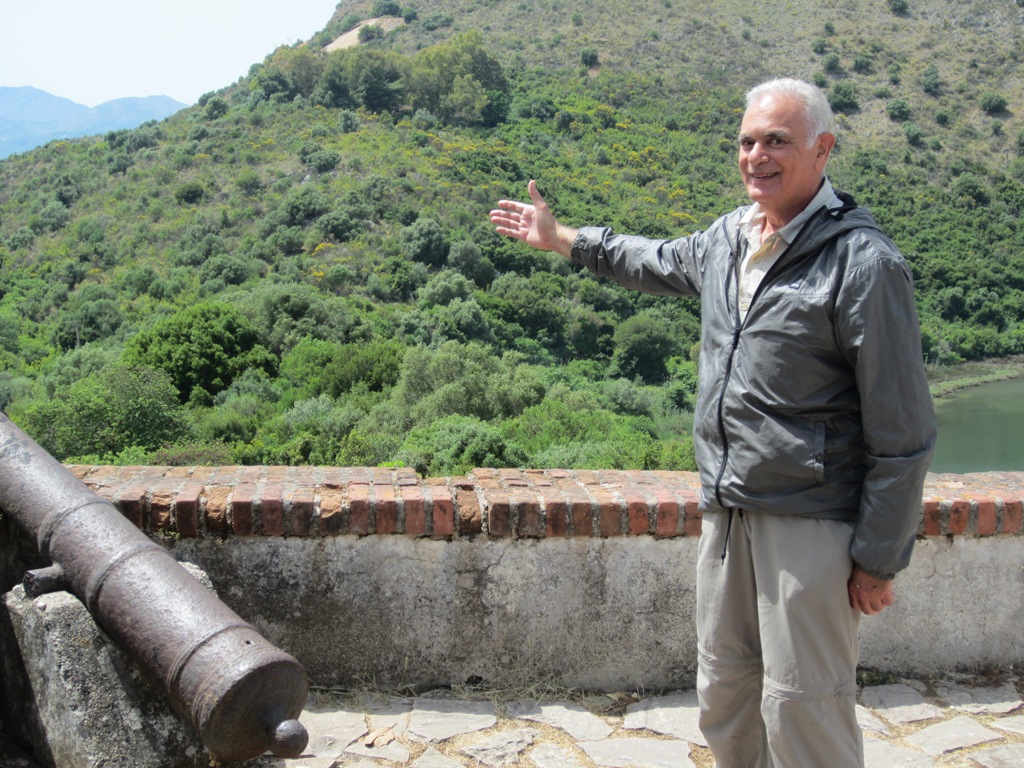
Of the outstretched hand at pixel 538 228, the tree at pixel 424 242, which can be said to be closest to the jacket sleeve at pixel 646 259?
the outstretched hand at pixel 538 228

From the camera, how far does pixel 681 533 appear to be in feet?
9.57

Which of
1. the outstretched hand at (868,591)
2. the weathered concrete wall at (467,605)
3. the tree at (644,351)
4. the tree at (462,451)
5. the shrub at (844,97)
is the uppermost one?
the shrub at (844,97)

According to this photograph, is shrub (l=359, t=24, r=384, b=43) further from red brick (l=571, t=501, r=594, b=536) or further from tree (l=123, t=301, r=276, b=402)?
red brick (l=571, t=501, r=594, b=536)

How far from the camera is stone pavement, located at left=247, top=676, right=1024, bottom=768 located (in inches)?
101

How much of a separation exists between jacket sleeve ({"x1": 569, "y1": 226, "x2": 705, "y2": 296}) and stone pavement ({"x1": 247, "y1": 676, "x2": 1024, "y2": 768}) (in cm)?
125

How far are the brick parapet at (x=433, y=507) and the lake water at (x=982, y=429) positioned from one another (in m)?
20.4

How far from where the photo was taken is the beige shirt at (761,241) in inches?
77.5

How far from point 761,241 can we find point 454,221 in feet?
115

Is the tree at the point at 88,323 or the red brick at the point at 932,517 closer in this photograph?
the red brick at the point at 932,517

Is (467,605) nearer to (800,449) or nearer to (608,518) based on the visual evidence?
(608,518)

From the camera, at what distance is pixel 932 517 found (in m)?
2.97

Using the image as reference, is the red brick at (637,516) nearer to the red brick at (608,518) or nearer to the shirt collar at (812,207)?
the red brick at (608,518)

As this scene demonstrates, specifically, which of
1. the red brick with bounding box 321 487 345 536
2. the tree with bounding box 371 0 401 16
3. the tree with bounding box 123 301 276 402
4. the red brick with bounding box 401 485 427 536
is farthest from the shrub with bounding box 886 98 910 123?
the red brick with bounding box 321 487 345 536

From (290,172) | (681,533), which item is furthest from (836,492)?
(290,172)
